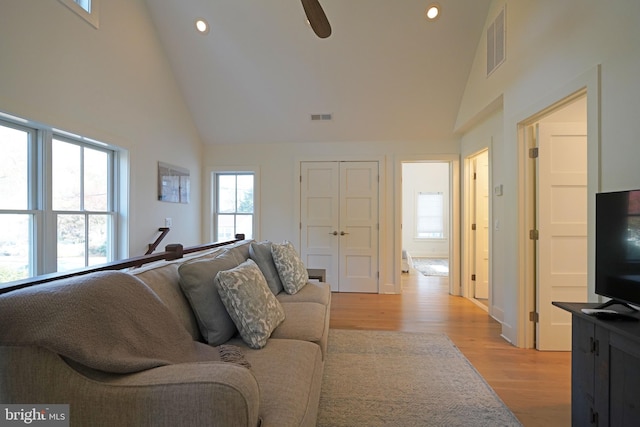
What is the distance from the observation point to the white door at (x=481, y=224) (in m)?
4.31

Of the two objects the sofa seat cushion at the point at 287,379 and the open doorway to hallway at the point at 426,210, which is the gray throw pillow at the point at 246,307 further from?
the open doorway to hallway at the point at 426,210

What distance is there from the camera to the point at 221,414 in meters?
0.82

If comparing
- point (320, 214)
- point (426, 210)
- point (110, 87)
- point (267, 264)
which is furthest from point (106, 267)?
point (426, 210)

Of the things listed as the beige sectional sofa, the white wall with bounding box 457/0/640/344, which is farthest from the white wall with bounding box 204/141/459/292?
the beige sectional sofa

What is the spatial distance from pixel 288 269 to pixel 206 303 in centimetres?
117

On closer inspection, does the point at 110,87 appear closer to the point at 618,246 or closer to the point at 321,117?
the point at 321,117

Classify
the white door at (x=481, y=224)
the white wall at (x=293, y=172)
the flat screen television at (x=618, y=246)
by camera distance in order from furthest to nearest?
1. the white wall at (x=293, y=172)
2. the white door at (x=481, y=224)
3. the flat screen television at (x=618, y=246)

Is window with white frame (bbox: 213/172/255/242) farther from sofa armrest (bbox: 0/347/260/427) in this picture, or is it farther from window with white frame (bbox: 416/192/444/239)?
window with white frame (bbox: 416/192/444/239)

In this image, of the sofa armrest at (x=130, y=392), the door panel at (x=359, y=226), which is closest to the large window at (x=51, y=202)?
the sofa armrest at (x=130, y=392)

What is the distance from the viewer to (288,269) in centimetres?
267

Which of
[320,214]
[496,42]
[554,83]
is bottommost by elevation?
[320,214]

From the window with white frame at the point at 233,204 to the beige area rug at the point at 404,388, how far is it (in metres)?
2.77

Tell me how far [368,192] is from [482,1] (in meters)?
2.61

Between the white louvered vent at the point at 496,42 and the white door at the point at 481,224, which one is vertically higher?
the white louvered vent at the point at 496,42
